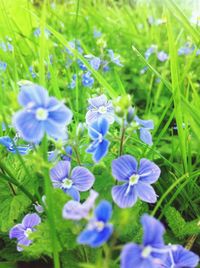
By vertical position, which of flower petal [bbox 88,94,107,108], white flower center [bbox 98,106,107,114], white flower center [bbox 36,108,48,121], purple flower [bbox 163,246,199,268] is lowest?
purple flower [bbox 163,246,199,268]

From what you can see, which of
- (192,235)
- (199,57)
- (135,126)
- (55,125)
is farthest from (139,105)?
(55,125)

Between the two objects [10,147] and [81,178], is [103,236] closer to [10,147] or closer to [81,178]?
[81,178]

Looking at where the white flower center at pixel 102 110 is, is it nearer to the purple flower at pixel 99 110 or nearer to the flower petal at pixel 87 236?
the purple flower at pixel 99 110

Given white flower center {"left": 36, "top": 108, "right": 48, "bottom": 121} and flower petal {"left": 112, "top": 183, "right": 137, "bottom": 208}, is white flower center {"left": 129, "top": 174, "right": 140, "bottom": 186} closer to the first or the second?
flower petal {"left": 112, "top": 183, "right": 137, "bottom": 208}

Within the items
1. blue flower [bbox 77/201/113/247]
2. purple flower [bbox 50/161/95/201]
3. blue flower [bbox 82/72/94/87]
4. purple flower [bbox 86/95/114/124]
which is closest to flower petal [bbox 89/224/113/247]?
blue flower [bbox 77/201/113/247]

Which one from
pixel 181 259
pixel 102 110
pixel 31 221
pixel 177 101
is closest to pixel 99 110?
pixel 102 110

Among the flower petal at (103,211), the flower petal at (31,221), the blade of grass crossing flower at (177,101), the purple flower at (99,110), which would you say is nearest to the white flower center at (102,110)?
the purple flower at (99,110)
